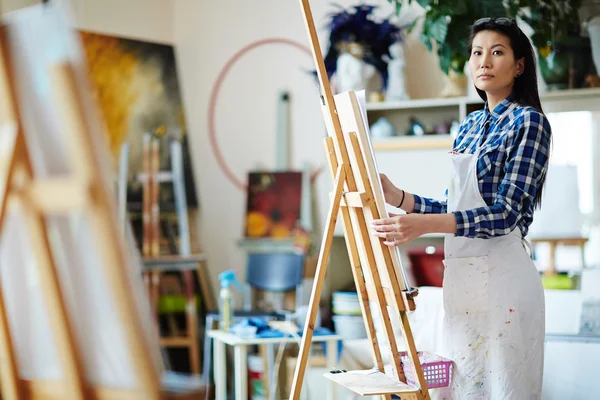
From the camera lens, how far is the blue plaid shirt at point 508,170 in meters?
1.91

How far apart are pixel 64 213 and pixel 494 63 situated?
1.14 meters

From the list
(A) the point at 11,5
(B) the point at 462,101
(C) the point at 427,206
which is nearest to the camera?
(C) the point at 427,206

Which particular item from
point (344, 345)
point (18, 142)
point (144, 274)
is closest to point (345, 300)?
point (344, 345)

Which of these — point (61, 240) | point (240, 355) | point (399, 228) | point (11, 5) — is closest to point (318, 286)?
point (399, 228)

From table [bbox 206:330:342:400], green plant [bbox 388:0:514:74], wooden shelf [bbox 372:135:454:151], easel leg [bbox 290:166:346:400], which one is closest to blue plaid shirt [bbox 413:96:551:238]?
easel leg [bbox 290:166:346:400]

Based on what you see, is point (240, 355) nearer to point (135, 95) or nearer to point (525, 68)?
point (525, 68)

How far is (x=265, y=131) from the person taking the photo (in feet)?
16.4

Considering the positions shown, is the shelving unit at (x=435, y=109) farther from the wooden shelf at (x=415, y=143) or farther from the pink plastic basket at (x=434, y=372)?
the pink plastic basket at (x=434, y=372)

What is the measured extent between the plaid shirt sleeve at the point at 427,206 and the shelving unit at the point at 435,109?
1716 millimetres

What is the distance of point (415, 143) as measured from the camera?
4.13m

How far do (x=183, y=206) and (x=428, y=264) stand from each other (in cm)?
151

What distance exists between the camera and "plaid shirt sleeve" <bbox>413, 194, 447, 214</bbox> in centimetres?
226

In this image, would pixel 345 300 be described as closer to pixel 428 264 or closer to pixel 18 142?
pixel 428 264

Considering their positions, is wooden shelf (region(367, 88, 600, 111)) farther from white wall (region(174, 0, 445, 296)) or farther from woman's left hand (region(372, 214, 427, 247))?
woman's left hand (region(372, 214, 427, 247))
